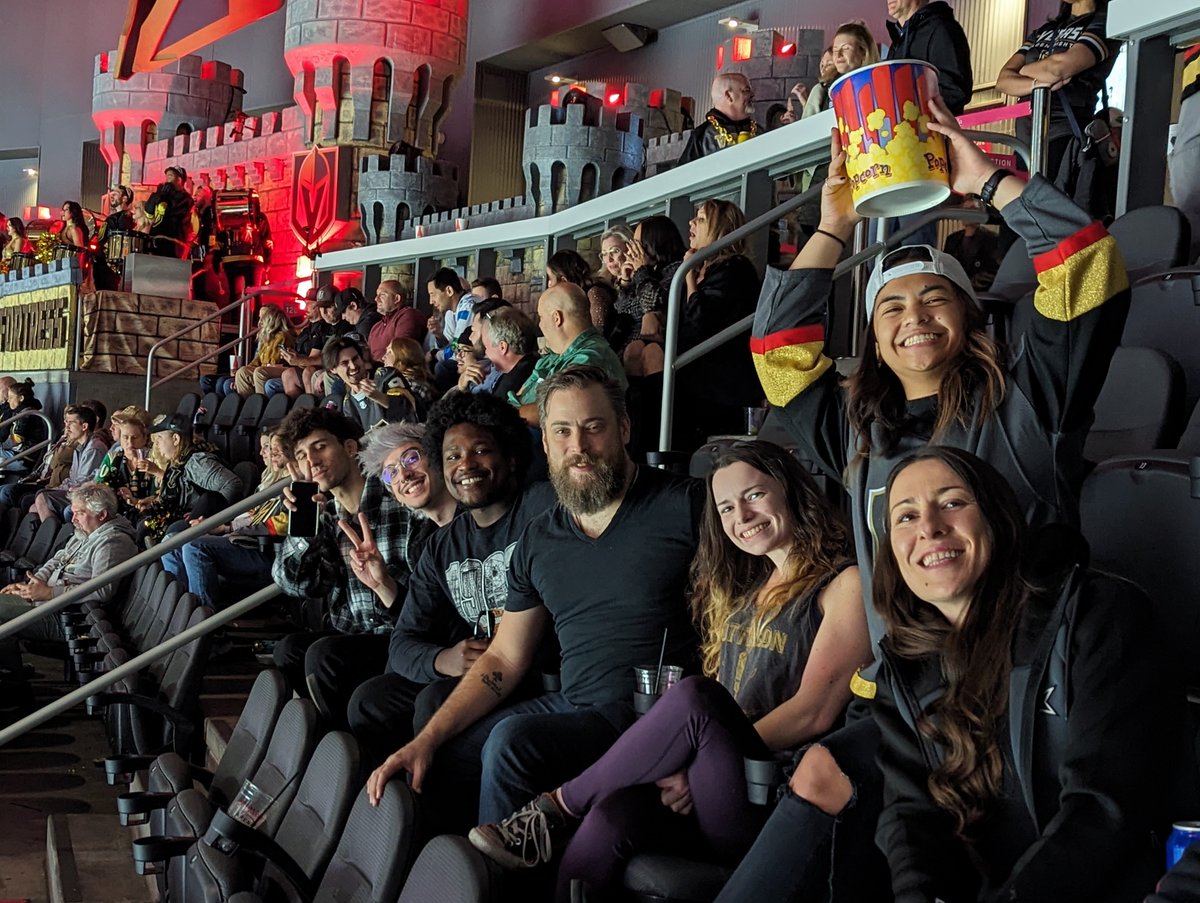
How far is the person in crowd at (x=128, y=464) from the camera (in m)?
7.04

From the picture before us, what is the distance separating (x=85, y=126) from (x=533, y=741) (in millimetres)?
22943

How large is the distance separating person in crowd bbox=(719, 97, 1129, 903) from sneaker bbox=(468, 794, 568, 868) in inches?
16.7

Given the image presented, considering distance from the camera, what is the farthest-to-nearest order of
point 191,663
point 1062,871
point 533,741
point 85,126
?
point 85,126 < point 191,663 < point 533,741 < point 1062,871

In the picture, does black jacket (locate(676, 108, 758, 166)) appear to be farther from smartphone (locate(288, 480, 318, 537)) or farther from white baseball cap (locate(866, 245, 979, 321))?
white baseball cap (locate(866, 245, 979, 321))

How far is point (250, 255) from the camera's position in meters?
17.4

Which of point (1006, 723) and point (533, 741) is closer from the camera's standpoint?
point (1006, 723)

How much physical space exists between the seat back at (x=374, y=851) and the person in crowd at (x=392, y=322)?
5.30 meters

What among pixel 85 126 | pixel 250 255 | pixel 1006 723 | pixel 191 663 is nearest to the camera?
pixel 1006 723

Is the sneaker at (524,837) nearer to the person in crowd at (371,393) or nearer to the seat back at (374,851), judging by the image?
the seat back at (374,851)

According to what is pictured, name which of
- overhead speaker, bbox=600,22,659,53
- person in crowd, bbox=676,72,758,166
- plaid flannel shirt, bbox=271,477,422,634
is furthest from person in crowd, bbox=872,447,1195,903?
overhead speaker, bbox=600,22,659,53

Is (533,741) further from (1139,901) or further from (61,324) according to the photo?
(61,324)

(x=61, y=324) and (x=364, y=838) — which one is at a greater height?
(x=61, y=324)

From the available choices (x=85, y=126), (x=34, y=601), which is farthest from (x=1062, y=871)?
(x=85, y=126)

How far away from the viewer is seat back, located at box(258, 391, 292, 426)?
849 centimetres
